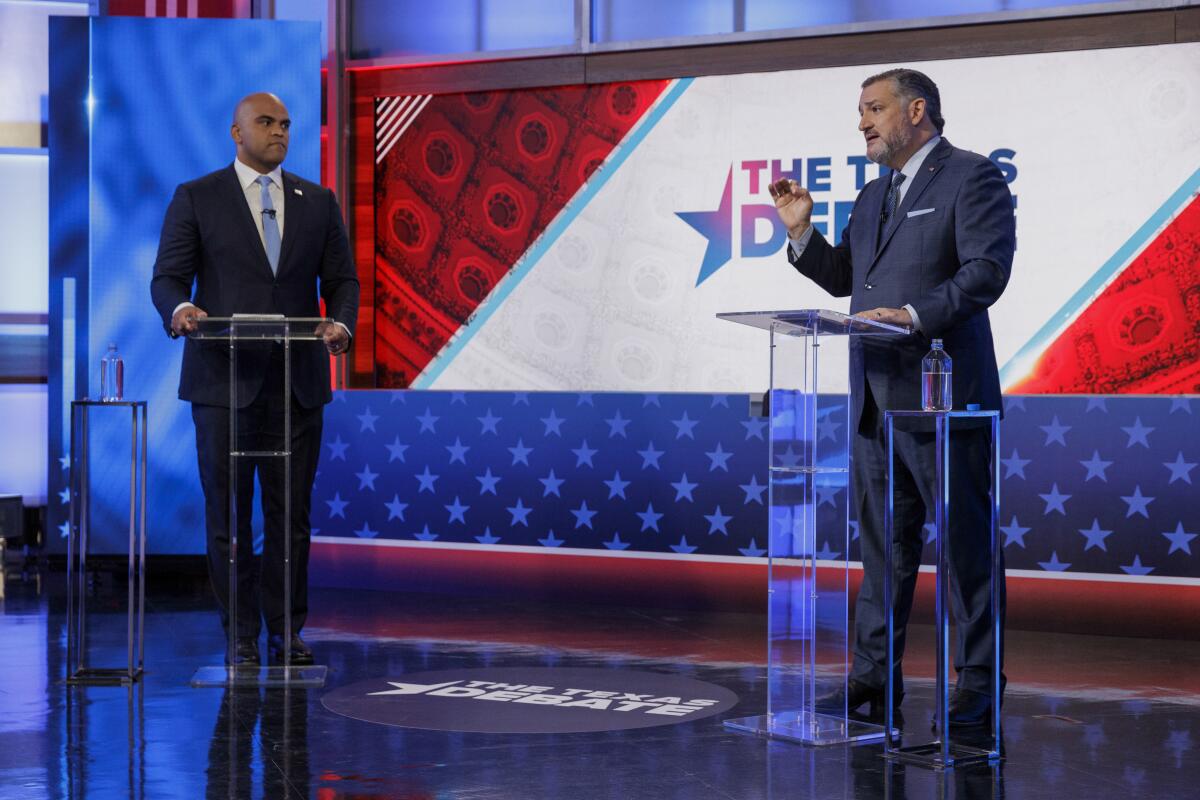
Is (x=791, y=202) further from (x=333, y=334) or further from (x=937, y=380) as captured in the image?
(x=333, y=334)

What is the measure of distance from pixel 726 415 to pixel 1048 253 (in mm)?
1550

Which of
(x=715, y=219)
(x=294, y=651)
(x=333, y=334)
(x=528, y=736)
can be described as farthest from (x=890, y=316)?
(x=715, y=219)

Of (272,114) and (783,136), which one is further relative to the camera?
(783,136)

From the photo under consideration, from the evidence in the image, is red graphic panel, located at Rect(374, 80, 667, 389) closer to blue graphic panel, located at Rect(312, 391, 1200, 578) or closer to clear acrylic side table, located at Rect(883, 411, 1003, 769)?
blue graphic panel, located at Rect(312, 391, 1200, 578)

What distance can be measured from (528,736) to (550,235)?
3.77 meters

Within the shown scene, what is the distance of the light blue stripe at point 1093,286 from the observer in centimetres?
582

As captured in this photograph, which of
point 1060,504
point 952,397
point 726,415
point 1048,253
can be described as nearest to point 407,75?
point 726,415

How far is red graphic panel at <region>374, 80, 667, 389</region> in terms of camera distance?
6.73 meters

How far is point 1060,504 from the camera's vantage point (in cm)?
523

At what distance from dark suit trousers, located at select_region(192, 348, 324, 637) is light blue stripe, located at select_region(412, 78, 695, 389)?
261cm

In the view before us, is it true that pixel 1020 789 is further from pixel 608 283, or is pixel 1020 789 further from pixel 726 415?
pixel 608 283

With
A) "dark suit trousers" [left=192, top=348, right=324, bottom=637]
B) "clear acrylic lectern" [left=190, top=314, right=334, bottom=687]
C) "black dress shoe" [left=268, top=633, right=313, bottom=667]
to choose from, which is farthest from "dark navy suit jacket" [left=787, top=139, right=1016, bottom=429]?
"black dress shoe" [left=268, top=633, right=313, bottom=667]

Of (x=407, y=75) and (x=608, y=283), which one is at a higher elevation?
(x=407, y=75)

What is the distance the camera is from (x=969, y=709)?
333cm
